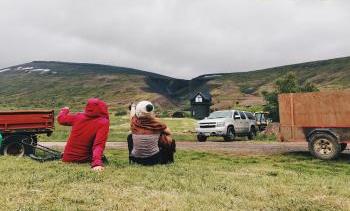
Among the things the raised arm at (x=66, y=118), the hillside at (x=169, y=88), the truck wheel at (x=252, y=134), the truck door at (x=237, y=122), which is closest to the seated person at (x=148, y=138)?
the raised arm at (x=66, y=118)

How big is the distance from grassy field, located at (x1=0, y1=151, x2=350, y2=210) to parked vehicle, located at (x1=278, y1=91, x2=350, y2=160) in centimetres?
737

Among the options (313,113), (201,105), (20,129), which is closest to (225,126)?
(313,113)

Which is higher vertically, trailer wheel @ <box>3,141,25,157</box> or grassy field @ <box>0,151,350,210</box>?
trailer wheel @ <box>3,141,25,157</box>

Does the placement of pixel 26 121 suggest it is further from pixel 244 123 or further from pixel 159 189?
pixel 244 123

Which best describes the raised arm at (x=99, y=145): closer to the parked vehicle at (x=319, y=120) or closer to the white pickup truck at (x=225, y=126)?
the parked vehicle at (x=319, y=120)

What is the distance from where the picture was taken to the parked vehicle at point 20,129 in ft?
54.7

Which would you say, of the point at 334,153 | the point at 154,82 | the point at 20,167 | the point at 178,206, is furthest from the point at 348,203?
the point at 154,82

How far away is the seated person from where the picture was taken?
33.7 feet

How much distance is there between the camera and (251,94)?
527 feet

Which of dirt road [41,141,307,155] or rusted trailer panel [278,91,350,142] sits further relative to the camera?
dirt road [41,141,307,155]

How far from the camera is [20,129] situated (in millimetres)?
17062

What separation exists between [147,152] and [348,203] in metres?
4.62

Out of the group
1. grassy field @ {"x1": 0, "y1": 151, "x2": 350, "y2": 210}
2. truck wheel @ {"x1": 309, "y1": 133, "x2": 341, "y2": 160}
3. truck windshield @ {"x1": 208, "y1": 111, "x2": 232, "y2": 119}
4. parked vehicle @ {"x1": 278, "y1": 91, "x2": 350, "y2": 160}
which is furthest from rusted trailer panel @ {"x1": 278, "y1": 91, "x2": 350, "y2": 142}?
truck windshield @ {"x1": 208, "y1": 111, "x2": 232, "y2": 119}

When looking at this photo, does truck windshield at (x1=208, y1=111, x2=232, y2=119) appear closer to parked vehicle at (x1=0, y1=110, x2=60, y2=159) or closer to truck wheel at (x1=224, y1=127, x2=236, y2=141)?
truck wheel at (x1=224, y1=127, x2=236, y2=141)
